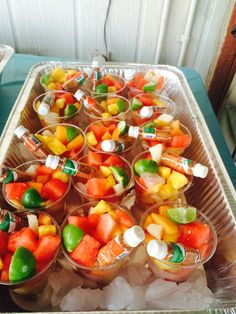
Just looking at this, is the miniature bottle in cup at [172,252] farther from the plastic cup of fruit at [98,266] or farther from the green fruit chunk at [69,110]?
the green fruit chunk at [69,110]

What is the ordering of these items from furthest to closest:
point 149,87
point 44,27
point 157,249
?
point 44,27, point 149,87, point 157,249

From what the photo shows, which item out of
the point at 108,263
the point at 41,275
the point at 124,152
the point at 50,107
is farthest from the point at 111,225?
the point at 50,107

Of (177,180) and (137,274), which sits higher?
(177,180)

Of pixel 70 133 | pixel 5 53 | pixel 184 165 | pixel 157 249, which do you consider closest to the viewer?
pixel 157 249

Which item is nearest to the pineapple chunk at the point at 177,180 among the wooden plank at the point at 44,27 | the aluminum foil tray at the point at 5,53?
the aluminum foil tray at the point at 5,53

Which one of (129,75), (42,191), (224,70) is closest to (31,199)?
(42,191)

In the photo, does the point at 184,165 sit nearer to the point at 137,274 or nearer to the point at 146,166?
the point at 146,166
